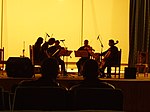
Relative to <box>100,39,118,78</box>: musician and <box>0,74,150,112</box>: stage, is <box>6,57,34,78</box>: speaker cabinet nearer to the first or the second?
<box>0,74,150,112</box>: stage

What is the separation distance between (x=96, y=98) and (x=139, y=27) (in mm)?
7720

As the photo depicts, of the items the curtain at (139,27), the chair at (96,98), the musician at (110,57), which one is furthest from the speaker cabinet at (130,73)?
the chair at (96,98)

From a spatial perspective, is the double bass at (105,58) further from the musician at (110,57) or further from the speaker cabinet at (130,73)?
the speaker cabinet at (130,73)

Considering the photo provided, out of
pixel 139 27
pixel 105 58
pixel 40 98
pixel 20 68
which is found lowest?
pixel 40 98

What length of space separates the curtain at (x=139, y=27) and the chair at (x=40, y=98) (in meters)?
7.43

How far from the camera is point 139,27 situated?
11070 mm

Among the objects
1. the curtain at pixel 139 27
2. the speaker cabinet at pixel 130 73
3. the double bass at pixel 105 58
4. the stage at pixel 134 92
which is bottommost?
the stage at pixel 134 92

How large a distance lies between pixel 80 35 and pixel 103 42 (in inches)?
29.2

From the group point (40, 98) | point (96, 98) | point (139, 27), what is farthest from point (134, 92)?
point (139, 27)

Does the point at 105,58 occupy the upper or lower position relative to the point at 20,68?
upper

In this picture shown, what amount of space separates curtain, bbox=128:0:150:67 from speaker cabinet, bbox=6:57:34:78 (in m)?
4.76

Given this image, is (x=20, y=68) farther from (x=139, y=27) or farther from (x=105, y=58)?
(x=139, y=27)

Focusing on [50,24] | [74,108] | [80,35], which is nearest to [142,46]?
[80,35]

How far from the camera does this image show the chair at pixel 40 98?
3.61m
